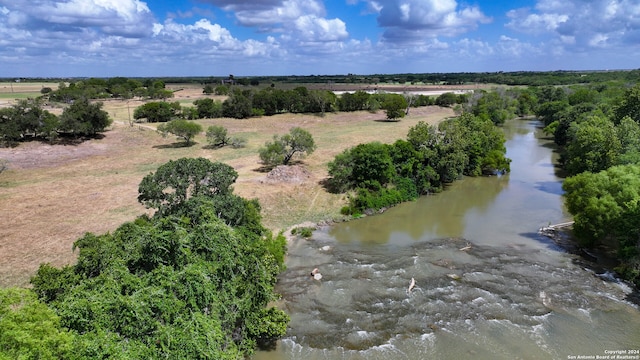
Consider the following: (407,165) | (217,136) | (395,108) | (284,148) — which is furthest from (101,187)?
(395,108)

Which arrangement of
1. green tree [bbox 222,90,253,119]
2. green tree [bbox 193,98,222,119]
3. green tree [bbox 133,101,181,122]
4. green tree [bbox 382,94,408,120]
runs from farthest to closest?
green tree [bbox 382,94,408,120] → green tree [bbox 222,90,253,119] → green tree [bbox 193,98,222,119] → green tree [bbox 133,101,181,122]

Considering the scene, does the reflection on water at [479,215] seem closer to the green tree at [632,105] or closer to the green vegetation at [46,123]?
the green tree at [632,105]

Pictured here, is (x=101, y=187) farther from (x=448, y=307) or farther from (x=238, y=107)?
(x=238, y=107)

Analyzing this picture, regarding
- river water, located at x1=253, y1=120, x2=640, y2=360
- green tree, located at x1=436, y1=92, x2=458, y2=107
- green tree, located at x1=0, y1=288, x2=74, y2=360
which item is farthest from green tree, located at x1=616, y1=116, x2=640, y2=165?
green tree, located at x1=436, y1=92, x2=458, y2=107

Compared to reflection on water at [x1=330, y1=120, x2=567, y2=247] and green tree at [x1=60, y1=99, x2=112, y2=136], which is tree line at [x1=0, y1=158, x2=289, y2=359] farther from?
green tree at [x1=60, y1=99, x2=112, y2=136]

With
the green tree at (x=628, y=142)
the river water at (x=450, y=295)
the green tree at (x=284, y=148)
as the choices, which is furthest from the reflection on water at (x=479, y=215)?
the green tree at (x=284, y=148)
